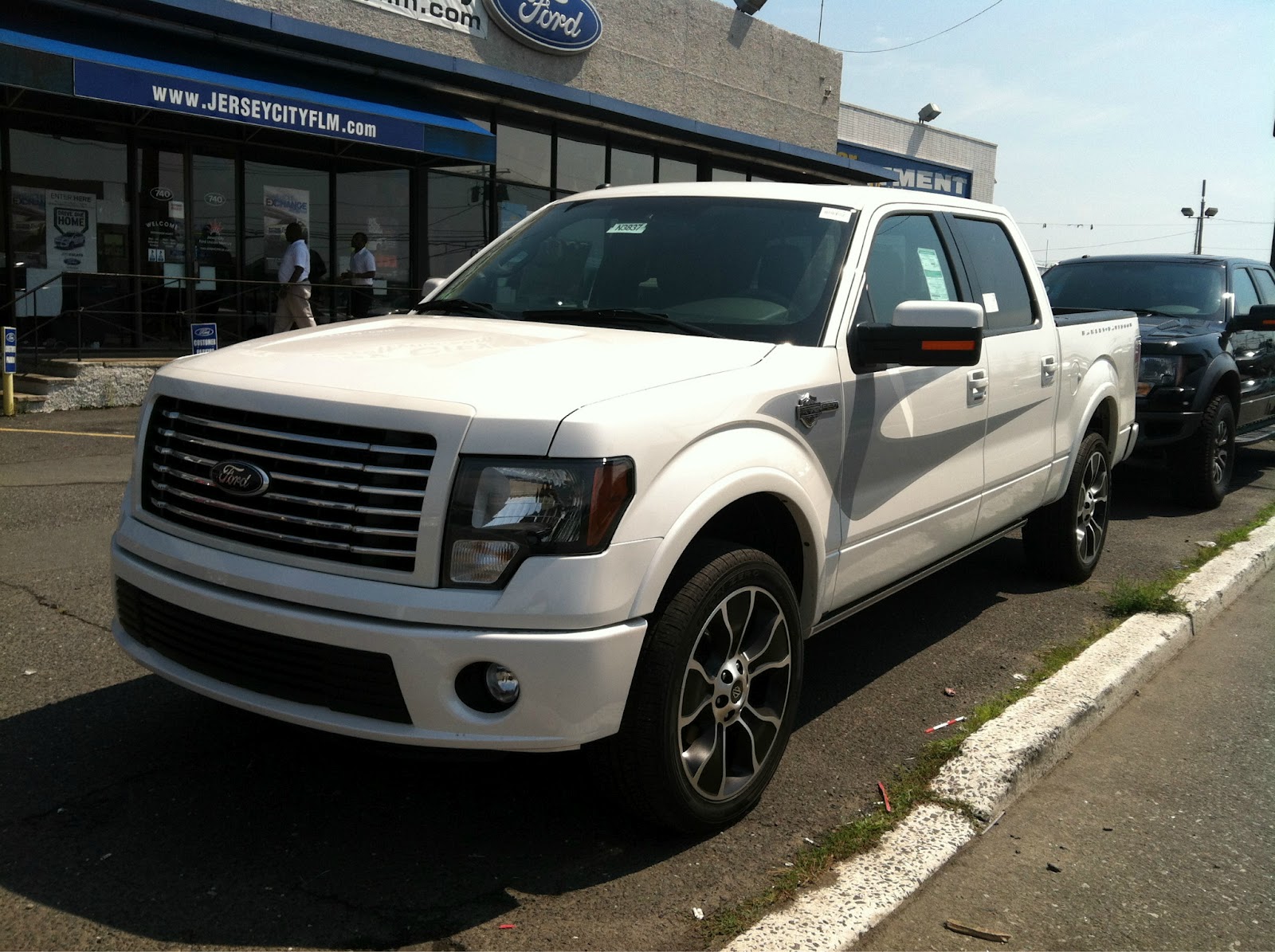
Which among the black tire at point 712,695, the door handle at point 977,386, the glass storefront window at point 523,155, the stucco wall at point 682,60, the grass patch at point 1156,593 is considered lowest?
the grass patch at point 1156,593

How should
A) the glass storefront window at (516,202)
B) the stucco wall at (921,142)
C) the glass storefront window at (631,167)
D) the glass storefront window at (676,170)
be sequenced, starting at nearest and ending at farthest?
the glass storefront window at (516,202) < the glass storefront window at (631,167) < the glass storefront window at (676,170) < the stucco wall at (921,142)

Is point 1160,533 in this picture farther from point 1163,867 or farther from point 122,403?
point 122,403

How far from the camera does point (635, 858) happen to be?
10.1 feet

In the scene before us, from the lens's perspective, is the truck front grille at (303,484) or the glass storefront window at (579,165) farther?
the glass storefront window at (579,165)

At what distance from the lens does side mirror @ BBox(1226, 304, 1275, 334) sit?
8703 millimetres

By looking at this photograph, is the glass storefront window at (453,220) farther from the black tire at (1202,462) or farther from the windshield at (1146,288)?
the black tire at (1202,462)

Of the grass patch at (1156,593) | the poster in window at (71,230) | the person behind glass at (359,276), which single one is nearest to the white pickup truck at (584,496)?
the grass patch at (1156,593)

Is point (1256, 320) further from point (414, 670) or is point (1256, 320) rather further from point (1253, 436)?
point (414, 670)

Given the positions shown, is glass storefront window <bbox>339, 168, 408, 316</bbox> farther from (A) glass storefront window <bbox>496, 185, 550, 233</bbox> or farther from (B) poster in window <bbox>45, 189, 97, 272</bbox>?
(B) poster in window <bbox>45, 189, 97, 272</bbox>

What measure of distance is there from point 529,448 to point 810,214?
1933 mm

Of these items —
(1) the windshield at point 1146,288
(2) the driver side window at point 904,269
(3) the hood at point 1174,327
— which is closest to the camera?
(2) the driver side window at point 904,269

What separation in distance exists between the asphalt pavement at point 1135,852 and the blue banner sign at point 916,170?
2631cm

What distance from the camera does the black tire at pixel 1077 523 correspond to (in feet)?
19.4

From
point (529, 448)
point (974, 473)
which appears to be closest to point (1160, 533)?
point (974, 473)
